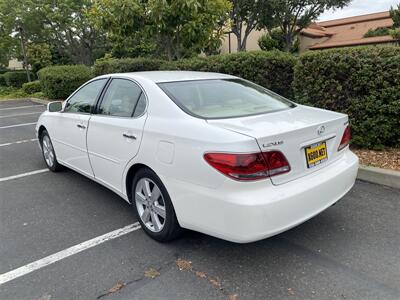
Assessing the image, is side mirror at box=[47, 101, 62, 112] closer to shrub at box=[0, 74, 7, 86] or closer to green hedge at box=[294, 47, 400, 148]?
green hedge at box=[294, 47, 400, 148]

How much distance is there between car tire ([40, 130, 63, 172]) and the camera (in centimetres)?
516

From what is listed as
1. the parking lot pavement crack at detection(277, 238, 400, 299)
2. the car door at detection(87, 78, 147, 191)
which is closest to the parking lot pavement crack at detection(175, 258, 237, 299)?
the parking lot pavement crack at detection(277, 238, 400, 299)

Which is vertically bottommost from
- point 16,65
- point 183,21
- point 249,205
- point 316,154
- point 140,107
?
point 249,205

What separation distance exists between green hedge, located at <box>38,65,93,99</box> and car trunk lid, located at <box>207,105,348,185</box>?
41.2 feet

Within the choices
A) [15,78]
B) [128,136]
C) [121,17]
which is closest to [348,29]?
[15,78]

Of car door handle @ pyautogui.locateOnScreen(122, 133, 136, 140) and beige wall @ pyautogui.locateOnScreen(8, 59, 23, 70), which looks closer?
car door handle @ pyautogui.locateOnScreen(122, 133, 136, 140)

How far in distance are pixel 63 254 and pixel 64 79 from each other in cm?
1255

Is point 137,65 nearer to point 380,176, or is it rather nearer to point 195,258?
point 380,176

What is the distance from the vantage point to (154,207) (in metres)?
3.17

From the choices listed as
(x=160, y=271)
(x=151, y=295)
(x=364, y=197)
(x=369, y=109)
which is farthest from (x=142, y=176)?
(x=369, y=109)

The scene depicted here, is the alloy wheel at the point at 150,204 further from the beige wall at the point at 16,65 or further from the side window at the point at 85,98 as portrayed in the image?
the beige wall at the point at 16,65

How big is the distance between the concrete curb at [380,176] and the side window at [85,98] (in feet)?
10.8

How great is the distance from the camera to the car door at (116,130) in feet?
10.8

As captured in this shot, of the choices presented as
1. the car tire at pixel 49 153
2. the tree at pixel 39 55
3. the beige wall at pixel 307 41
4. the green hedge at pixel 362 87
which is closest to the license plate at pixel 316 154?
the green hedge at pixel 362 87
